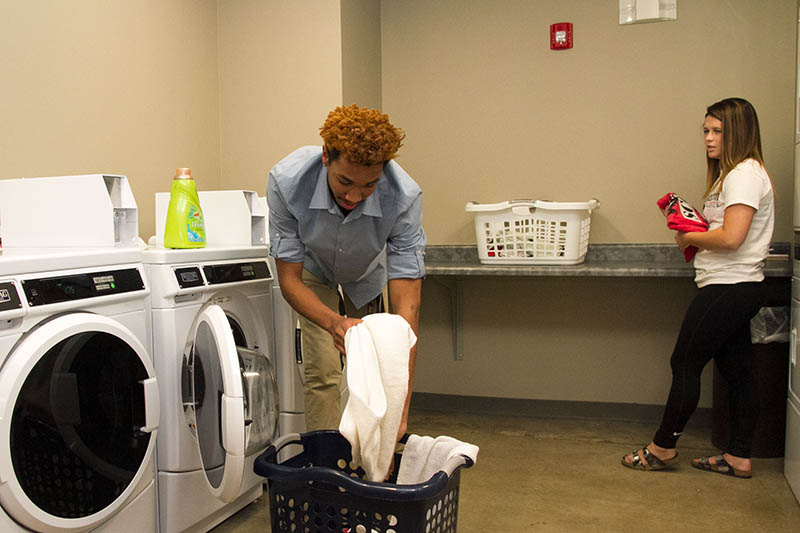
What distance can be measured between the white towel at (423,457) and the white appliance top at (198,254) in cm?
90

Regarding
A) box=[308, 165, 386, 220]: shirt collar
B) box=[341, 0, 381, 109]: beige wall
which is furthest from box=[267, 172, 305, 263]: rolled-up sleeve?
box=[341, 0, 381, 109]: beige wall

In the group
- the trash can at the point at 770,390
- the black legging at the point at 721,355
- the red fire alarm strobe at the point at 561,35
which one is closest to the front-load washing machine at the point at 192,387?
the black legging at the point at 721,355

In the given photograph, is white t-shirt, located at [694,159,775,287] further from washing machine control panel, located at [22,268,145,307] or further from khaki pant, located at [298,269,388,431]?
washing machine control panel, located at [22,268,145,307]

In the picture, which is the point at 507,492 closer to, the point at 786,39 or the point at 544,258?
the point at 544,258

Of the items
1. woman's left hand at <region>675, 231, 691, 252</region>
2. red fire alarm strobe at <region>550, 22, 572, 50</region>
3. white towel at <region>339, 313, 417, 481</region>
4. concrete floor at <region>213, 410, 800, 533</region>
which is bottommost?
concrete floor at <region>213, 410, 800, 533</region>

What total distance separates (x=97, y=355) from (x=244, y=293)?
669 mm

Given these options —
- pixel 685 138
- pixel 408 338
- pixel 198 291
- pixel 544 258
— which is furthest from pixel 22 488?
pixel 685 138

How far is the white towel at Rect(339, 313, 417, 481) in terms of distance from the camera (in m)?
1.43

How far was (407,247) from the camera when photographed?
1974 millimetres

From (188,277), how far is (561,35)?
2424 millimetres

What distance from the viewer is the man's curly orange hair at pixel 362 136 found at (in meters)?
1.58

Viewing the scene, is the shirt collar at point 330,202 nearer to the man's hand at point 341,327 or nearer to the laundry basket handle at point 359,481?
the man's hand at point 341,327

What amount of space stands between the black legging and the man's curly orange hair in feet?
5.43

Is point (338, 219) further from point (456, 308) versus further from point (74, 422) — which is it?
Result: point (456, 308)
